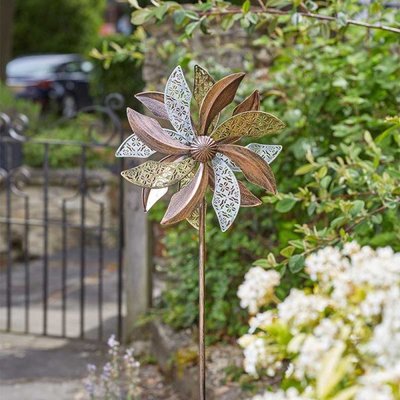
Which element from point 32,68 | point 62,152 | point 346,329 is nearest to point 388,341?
point 346,329

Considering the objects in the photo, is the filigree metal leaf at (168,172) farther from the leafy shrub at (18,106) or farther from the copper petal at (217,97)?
the leafy shrub at (18,106)

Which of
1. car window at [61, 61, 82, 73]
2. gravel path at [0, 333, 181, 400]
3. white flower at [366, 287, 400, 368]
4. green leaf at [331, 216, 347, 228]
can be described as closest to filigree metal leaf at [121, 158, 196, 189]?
green leaf at [331, 216, 347, 228]

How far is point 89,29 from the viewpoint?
22.7 m

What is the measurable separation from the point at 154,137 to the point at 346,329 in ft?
3.72

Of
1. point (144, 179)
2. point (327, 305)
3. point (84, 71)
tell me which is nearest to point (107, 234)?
point (144, 179)

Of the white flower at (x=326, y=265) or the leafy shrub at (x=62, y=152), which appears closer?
the white flower at (x=326, y=265)

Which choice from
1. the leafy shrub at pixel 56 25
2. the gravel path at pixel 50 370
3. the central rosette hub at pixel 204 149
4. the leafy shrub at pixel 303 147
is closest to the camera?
the central rosette hub at pixel 204 149

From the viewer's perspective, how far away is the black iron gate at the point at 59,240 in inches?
212

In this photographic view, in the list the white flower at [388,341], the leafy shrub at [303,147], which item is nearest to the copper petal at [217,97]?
the leafy shrub at [303,147]

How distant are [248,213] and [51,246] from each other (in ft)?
13.3

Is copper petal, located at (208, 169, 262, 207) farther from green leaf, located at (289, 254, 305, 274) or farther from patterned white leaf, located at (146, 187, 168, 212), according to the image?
green leaf, located at (289, 254, 305, 274)

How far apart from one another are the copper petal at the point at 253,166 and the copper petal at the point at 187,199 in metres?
0.09

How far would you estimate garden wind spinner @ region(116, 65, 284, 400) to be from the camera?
7.86 ft

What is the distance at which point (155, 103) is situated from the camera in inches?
101
